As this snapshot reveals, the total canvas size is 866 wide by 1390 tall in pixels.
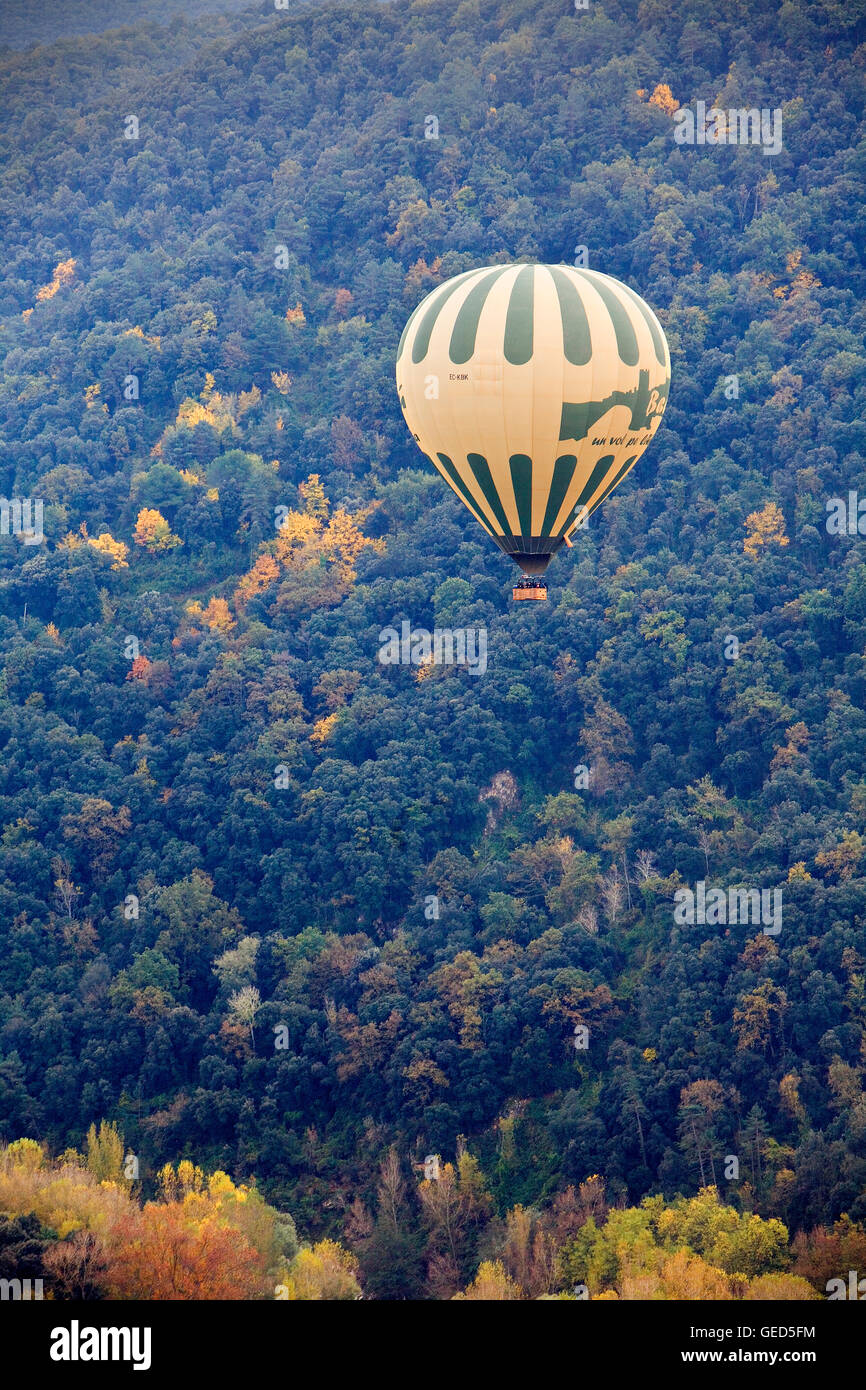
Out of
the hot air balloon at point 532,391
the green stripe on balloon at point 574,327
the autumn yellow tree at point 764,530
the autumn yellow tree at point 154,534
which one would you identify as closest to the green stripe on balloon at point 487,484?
the hot air balloon at point 532,391

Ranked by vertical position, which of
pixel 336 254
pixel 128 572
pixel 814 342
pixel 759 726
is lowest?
pixel 759 726

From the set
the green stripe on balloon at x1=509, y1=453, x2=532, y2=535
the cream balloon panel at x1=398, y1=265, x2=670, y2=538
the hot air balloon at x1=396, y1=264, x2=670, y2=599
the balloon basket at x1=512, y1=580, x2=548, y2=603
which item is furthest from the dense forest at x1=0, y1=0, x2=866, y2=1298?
the cream balloon panel at x1=398, y1=265, x2=670, y2=538

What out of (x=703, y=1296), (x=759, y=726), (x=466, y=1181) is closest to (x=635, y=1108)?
(x=466, y=1181)

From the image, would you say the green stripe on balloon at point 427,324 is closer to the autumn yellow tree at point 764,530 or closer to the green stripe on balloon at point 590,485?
the green stripe on balloon at point 590,485

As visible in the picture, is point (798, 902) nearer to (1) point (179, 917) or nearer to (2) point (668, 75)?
(1) point (179, 917)

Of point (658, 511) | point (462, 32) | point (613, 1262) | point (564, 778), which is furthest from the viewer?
point (462, 32)

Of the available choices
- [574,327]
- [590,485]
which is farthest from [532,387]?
[590,485]
